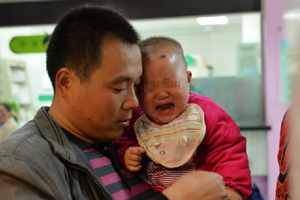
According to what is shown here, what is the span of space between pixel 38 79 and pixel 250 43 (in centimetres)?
377

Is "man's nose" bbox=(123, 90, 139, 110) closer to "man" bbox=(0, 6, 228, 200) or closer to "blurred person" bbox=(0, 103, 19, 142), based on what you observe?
"man" bbox=(0, 6, 228, 200)

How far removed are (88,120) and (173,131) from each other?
332mm

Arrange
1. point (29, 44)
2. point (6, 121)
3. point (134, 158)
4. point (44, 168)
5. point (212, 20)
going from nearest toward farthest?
1. point (44, 168)
2. point (134, 158)
3. point (6, 121)
4. point (212, 20)
5. point (29, 44)

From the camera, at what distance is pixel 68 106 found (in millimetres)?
1178

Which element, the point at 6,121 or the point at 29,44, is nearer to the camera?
the point at 6,121

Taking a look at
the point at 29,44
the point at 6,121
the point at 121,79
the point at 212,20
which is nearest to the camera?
the point at 121,79

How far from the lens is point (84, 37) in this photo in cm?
113

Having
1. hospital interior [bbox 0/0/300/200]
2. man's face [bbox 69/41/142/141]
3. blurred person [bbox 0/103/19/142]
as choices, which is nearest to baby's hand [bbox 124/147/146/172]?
man's face [bbox 69/41/142/141]

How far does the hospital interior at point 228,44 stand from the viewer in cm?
493

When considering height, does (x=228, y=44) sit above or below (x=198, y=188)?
above

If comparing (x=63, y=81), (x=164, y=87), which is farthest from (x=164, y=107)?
(x=63, y=81)

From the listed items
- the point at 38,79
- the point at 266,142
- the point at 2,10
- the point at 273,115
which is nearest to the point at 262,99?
the point at 273,115

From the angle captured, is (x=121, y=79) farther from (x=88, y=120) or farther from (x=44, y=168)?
(x=44, y=168)

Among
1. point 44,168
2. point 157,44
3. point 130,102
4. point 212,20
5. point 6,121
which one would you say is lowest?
point 6,121
